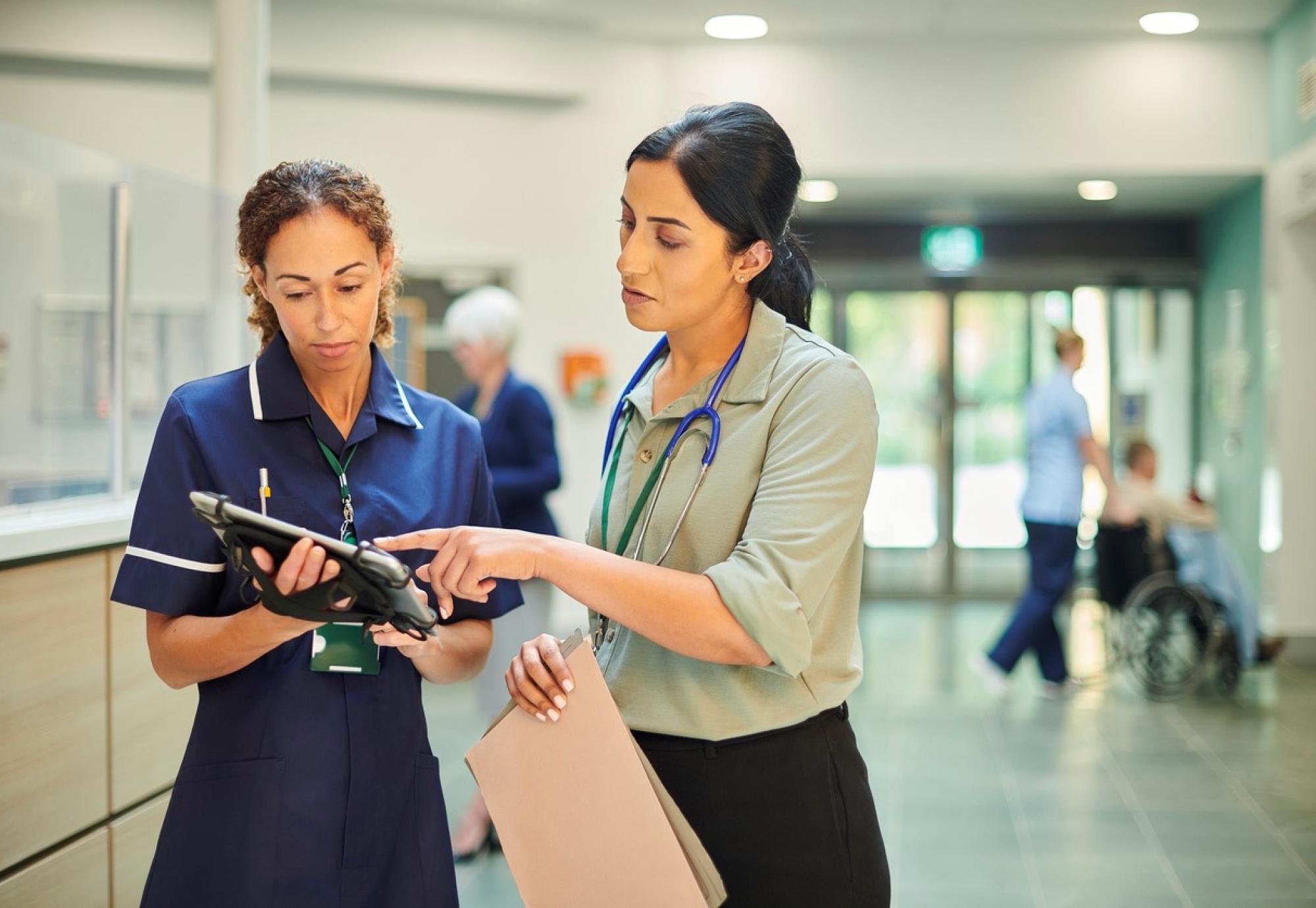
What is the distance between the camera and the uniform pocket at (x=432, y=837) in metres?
1.58

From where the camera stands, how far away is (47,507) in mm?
3008

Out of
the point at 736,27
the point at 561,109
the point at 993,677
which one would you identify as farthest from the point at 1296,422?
the point at 561,109

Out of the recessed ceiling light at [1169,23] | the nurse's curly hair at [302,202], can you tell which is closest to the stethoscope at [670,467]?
Result: the nurse's curly hair at [302,202]

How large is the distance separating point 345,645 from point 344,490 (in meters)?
0.18

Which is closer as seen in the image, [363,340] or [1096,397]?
[363,340]

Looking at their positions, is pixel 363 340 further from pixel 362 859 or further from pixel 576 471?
pixel 576 471

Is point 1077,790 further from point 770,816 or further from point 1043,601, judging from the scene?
point 770,816

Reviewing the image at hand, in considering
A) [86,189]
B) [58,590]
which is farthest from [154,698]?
[86,189]

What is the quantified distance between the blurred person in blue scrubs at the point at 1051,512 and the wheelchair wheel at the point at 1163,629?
0.36m

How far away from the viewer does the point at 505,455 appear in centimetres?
440

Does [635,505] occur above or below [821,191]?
below

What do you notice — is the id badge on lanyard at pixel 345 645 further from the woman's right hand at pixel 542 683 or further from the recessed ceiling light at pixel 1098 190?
the recessed ceiling light at pixel 1098 190

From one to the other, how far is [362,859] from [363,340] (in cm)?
62

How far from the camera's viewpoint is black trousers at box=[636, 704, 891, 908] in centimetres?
148
